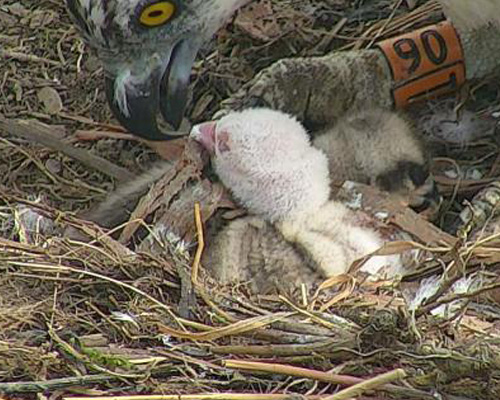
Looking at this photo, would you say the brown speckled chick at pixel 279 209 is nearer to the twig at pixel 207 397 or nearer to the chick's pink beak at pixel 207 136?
the chick's pink beak at pixel 207 136

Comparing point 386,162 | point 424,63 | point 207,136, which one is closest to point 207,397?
point 207,136

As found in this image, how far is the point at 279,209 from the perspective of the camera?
3.13m

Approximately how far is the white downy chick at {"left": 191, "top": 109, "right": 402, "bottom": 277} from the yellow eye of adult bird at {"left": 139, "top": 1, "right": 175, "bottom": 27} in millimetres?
380

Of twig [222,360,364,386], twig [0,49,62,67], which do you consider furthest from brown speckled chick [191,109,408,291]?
twig [0,49,62,67]

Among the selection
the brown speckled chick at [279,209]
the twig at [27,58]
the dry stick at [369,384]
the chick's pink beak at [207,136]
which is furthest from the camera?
the twig at [27,58]

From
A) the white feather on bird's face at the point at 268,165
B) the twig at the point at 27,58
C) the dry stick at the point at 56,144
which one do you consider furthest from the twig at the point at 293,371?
the twig at the point at 27,58

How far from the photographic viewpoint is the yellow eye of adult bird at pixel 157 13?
11.0 feet

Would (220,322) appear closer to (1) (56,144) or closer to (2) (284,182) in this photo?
(2) (284,182)

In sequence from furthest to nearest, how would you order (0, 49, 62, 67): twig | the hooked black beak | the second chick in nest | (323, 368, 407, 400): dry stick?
(0, 49, 62, 67): twig < the hooked black beak < the second chick in nest < (323, 368, 407, 400): dry stick

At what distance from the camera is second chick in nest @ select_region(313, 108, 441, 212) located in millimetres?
3340

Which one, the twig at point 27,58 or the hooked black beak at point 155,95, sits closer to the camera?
the hooked black beak at point 155,95

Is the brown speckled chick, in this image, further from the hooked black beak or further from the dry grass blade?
the dry grass blade

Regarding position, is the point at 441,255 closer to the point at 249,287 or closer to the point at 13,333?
the point at 249,287

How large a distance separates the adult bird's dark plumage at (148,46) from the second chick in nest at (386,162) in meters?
0.43
